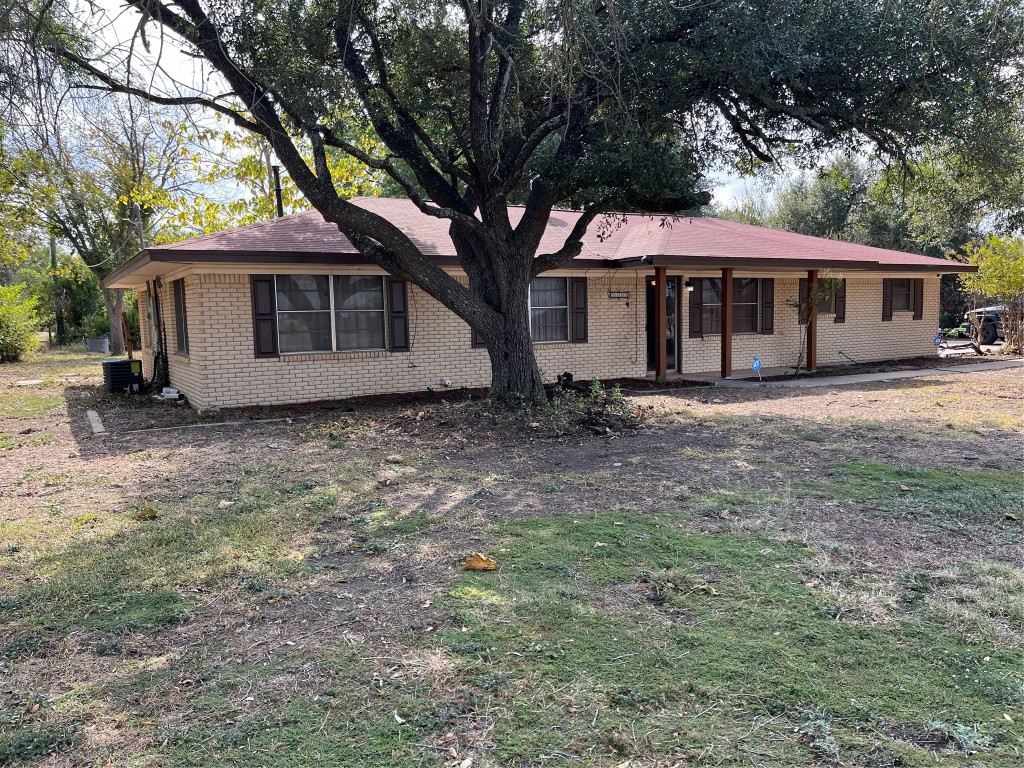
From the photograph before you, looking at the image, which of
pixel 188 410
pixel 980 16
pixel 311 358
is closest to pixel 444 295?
pixel 311 358

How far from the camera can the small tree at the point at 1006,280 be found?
19094 millimetres

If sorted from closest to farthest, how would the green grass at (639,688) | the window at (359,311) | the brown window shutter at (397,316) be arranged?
the green grass at (639,688) → the window at (359,311) → the brown window shutter at (397,316)

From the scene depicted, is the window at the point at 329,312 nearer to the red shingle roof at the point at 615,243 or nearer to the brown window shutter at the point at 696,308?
the red shingle roof at the point at 615,243

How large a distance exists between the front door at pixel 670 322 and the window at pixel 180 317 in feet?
29.8

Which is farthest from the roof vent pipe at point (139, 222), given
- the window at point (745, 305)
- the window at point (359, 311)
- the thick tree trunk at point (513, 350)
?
the window at point (745, 305)

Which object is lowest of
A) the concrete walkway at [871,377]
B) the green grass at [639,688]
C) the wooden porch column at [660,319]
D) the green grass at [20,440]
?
the green grass at [639,688]

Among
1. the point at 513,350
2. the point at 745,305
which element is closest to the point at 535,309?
the point at 513,350

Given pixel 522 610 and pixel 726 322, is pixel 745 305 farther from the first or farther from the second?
pixel 522 610

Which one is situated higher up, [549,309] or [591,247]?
[591,247]

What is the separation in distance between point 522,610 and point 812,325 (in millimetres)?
14411

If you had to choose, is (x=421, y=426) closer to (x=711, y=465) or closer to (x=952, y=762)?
(x=711, y=465)

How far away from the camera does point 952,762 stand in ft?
8.06

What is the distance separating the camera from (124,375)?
1473 centimetres

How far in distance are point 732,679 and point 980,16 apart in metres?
8.60
